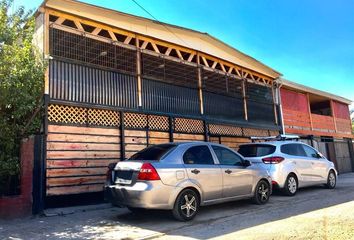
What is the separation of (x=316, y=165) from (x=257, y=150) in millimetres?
2482

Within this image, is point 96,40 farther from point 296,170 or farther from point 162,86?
point 296,170

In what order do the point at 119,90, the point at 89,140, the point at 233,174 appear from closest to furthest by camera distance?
the point at 233,174
the point at 89,140
the point at 119,90

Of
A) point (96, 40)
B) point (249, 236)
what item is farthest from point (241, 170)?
point (96, 40)

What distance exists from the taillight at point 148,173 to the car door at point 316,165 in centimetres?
651


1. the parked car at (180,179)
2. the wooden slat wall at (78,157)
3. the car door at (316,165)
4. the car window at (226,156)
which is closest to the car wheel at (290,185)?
the car door at (316,165)

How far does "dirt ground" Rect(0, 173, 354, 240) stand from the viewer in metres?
5.41

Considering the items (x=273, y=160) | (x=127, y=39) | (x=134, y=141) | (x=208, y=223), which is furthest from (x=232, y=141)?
(x=208, y=223)

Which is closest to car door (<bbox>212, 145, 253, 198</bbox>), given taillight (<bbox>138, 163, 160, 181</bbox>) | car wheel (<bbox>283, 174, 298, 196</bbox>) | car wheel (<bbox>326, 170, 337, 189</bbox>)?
taillight (<bbox>138, 163, 160, 181</bbox>)

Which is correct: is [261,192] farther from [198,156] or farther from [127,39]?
[127,39]

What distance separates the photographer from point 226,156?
25.2ft

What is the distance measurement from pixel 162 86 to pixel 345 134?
52.6 ft

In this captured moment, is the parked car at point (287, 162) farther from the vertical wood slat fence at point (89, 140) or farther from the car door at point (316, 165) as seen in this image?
the vertical wood slat fence at point (89, 140)

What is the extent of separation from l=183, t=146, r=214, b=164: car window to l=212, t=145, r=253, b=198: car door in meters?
0.27

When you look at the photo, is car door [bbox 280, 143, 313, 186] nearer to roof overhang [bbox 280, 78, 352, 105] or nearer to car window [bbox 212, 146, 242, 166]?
car window [bbox 212, 146, 242, 166]
